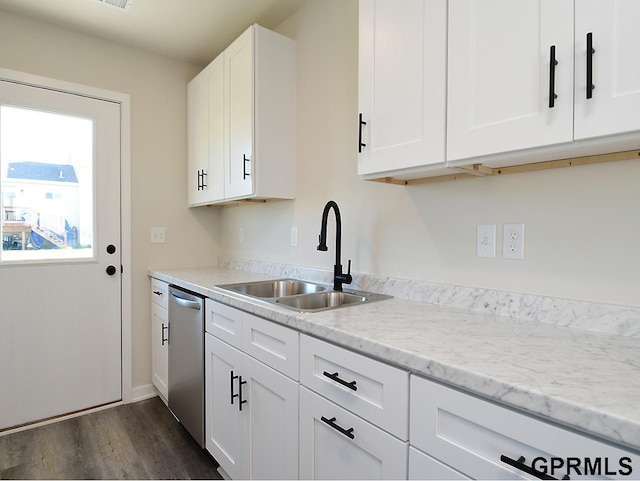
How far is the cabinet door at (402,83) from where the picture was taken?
1164 mm

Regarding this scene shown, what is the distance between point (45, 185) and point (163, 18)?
1308 millimetres

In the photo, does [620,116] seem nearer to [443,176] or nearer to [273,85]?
[443,176]

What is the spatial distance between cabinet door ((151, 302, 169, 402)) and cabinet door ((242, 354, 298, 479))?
110cm

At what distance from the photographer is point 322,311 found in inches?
51.1

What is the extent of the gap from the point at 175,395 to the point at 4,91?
6.99ft

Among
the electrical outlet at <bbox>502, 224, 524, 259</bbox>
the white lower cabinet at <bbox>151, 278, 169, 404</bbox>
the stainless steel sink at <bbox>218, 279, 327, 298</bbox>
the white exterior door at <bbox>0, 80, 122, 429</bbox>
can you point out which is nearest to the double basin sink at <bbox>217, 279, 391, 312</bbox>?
the stainless steel sink at <bbox>218, 279, 327, 298</bbox>

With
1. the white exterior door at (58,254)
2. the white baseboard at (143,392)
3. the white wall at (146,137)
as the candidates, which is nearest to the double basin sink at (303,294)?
the white wall at (146,137)

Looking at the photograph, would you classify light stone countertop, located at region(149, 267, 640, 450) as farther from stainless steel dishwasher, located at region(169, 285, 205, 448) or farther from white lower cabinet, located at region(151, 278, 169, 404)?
white lower cabinet, located at region(151, 278, 169, 404)

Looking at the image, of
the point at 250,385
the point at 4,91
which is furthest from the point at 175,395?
the point at 4,91

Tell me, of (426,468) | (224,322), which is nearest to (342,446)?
(426,468)

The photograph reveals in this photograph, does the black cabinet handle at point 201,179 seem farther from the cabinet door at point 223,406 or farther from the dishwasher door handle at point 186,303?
the cabinet door at point 223,406

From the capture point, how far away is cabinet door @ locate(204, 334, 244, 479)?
1.59 metres

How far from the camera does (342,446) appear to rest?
1.07 meters

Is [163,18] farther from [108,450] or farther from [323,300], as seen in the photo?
[108,450]
